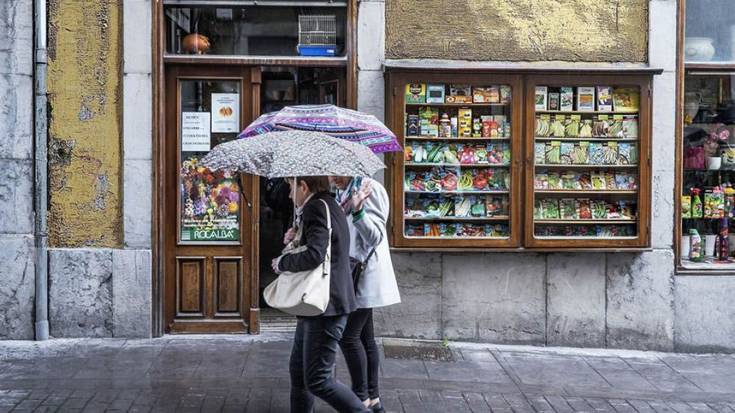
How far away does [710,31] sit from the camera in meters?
8.75

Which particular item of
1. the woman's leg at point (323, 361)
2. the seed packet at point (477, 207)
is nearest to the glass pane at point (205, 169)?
the seed packet at point (477, 207)

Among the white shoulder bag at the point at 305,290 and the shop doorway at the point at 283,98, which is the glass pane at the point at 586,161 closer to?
the shop doorway at the point at 283,98

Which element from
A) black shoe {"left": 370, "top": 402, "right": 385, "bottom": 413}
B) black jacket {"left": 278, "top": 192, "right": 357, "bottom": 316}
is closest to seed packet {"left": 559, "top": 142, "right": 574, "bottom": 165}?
black shoe {"left": 370, "top": 402, "right": 385, "bottom": 413}

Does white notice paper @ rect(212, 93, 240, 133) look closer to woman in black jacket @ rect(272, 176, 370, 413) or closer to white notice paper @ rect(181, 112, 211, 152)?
white notice paper @ rect(181, 112, 211, 152)

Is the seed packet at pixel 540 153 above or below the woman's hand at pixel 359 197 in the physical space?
above

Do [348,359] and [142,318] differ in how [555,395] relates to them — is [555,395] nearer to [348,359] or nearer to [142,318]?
[348,359]

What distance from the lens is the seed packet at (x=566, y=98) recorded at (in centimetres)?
848

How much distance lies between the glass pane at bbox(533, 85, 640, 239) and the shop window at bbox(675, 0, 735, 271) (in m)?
0.57

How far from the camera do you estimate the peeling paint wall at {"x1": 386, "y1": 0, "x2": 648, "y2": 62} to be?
8.50 m

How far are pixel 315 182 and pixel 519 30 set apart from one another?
3923 mm

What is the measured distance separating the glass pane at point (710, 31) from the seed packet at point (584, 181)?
1558 millimetres

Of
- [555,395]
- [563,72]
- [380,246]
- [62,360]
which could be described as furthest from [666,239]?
[62,360]

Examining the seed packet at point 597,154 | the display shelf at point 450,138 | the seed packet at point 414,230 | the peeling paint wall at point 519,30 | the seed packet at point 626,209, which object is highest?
the peeling paint wall at point 519,30

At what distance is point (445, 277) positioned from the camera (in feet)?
28.0
